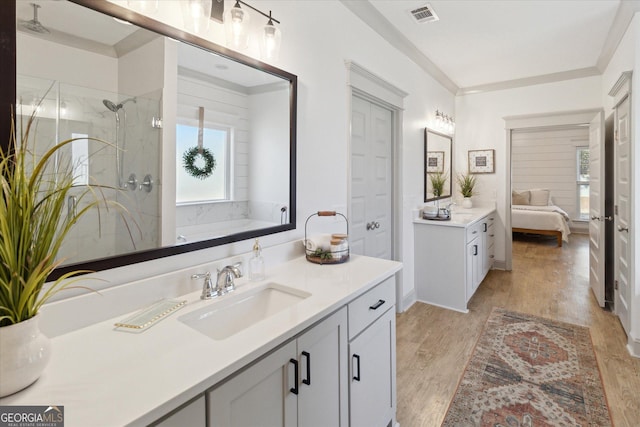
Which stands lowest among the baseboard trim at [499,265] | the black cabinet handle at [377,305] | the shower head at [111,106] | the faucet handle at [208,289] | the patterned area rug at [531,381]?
the patterned area rug at [531,381]

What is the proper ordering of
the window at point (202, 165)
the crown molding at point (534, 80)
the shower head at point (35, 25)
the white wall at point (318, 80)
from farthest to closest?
1. the crown molding at point (534, 80)
2. the white wall at point (318, 80)
3. the window at point (202, 165)
4. the shower head at point (35, 25)

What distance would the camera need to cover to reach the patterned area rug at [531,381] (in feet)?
6.01

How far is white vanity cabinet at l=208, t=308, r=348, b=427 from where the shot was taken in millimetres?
886

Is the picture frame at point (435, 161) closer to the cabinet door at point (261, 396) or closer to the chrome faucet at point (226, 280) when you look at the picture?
the chrome faucet at point (226, 280)

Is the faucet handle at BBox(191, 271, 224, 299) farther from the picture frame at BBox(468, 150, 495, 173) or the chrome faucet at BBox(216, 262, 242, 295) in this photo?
the picture frame at BBox(468, 150, 495, 173)

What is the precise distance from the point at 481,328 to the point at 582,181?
6.84 m

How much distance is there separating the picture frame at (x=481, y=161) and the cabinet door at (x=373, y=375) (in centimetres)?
381

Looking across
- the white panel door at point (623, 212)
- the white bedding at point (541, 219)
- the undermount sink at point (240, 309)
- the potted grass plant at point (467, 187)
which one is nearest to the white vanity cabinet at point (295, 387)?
the undermount sink at point (240, 309)

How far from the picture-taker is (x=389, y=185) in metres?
3.22

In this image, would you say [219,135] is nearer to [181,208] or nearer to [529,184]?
[181,208]

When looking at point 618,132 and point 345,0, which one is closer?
point 345,0

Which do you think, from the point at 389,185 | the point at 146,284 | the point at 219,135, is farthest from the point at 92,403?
the point at 389,185

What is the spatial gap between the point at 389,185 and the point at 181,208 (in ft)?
7.34

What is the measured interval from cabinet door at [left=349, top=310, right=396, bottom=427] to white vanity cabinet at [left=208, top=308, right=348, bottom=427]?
80 millimetres
